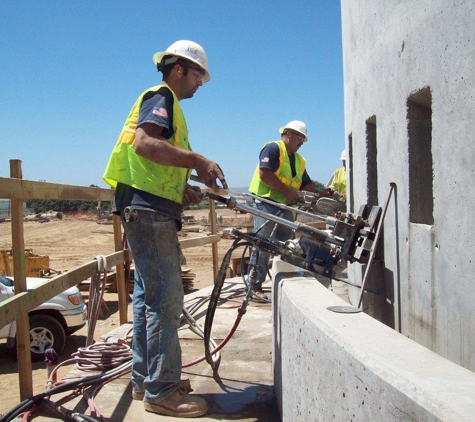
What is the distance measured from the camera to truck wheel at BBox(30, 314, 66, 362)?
739 cm

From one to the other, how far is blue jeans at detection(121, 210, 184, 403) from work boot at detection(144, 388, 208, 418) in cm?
4

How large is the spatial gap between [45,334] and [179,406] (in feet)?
15.9

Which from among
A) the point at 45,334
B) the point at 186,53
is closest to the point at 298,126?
the point at 186,53

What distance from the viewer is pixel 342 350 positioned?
6.46 feet

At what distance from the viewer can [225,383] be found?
12.5 feet

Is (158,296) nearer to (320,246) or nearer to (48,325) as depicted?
(320,246)

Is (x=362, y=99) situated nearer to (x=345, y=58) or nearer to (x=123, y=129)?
(x=345, y=58)

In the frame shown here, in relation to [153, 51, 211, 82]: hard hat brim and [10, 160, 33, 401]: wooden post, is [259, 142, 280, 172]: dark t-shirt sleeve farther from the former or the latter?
[10, 160, 33, 401]: wooden post

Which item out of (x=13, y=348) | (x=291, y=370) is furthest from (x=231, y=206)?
(x=13, y=348)

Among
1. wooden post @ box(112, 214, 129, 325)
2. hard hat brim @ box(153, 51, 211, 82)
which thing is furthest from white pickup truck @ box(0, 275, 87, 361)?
hard hat brim @ box(153, 51, 211, 82)

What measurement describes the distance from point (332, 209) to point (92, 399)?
2492 mm

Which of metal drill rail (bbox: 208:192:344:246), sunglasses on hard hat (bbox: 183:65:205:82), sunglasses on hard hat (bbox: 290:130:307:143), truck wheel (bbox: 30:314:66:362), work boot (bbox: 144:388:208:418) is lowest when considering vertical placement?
truck wheel (bbox: 30:314:66:362)

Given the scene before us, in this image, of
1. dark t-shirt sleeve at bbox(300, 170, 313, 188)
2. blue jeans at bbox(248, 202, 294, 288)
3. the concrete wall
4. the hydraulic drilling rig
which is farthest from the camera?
dark t-shirt sleeve at bbox(300, 170, 313, 188)

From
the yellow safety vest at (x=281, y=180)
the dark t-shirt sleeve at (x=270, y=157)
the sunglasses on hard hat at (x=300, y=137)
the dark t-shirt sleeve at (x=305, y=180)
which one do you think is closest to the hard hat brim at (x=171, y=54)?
the dark t-shirt sleeve at (x=270, y=157)
